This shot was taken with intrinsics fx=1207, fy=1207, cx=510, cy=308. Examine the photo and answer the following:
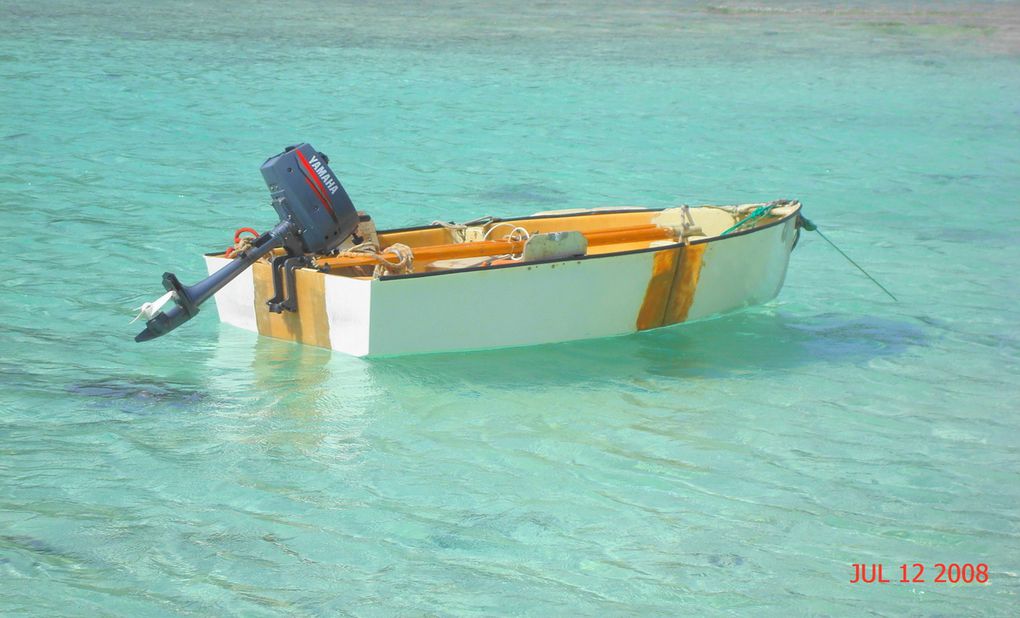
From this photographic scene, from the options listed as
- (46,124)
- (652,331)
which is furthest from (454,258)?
(46,124)

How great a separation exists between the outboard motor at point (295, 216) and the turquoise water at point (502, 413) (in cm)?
61

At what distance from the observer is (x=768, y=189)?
1367 centimetres

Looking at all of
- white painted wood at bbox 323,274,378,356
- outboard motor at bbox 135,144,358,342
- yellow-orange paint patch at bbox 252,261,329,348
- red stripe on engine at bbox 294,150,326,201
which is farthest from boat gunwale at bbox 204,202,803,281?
red stripe on engine at bbox 294,150,326,201

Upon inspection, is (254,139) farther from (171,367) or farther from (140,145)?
(171,367)

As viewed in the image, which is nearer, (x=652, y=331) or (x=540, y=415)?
(x=540, y=415)

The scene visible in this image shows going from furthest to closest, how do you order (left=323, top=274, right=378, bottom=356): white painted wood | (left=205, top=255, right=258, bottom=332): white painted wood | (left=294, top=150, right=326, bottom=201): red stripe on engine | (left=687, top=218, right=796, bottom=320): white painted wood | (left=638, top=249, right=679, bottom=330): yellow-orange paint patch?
(left=687, top=218, right=796, bottom=320): white painted wood → (left=638, top=249, right=679, bottom=330): yellow-orange paint patch → (left=205, top=255, right=258, bottom=332): white painted wood → (left=294, top=150, right=326, bottom=201): red stripe on engine → (left=323, top=274, right=378, bottom=356): white painted wood

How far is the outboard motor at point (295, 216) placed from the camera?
22.9 ft

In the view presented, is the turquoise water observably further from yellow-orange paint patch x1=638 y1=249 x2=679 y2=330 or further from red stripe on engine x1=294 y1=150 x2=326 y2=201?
red stripe on engine x1=294 y1=150 x2=326 y2=201

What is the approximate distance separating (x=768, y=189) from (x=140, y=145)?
737 cm

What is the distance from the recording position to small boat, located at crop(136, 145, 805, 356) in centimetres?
701

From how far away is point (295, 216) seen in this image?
23.2 ft

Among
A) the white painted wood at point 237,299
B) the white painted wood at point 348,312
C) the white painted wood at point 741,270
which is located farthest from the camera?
the white painted wood at point 741,270

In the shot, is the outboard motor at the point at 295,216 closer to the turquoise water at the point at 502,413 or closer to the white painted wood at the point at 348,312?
the white painted wood at the point at 348,312

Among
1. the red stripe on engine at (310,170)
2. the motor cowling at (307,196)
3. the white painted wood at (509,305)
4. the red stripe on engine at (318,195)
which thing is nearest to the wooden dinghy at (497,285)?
the white painted wood at (509,305)
